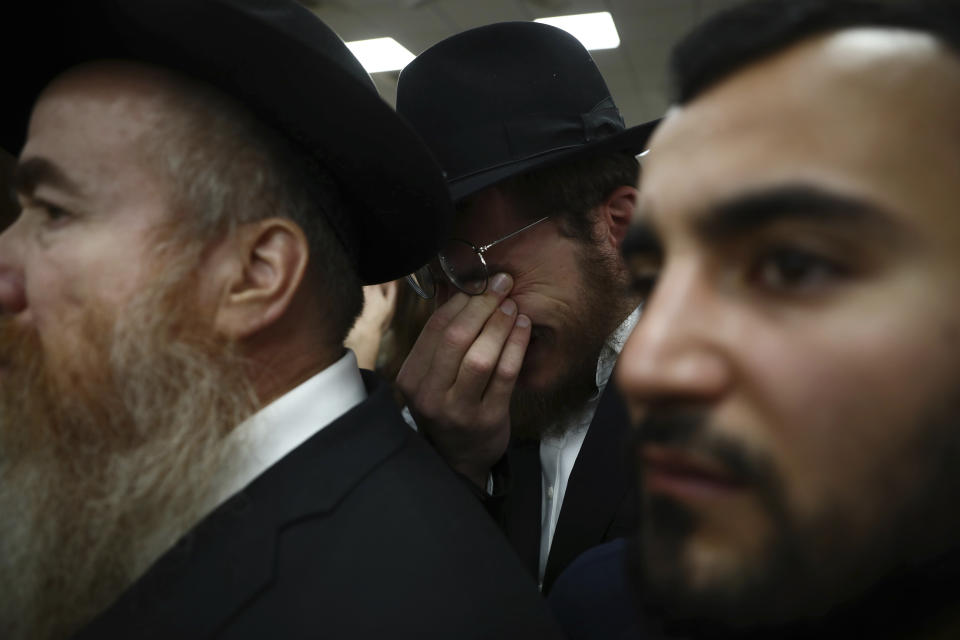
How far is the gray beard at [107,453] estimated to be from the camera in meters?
1.07

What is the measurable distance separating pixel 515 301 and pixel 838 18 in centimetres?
115

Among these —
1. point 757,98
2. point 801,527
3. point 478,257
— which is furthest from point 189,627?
point 478,257

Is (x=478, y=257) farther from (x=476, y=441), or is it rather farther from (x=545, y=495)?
(x=545, y=495)

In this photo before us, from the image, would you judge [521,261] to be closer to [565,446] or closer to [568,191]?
[568,191]

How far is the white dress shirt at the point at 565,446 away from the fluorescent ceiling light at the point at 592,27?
4.15 metres

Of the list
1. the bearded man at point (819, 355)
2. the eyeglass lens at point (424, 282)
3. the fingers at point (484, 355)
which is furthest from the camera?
the eyeglass lens at point (424, 282)

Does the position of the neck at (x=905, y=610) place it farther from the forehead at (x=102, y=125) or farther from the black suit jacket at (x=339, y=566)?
the forehead at (x=102, y=125)

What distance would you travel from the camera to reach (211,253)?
3.63 ft

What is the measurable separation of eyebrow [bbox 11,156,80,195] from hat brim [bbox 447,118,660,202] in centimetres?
67

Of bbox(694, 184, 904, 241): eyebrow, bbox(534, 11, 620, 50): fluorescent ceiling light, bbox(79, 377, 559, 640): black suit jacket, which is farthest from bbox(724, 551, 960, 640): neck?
bbox(534, 11, 620, 50): fluorescent ceiling light

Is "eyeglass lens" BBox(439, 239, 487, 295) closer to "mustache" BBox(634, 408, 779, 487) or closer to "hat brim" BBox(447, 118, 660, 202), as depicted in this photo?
"hat brim" BBox(447, 118, 660, 202)

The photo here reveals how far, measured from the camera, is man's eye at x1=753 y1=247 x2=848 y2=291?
0.47 meters

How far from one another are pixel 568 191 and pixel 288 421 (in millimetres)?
848

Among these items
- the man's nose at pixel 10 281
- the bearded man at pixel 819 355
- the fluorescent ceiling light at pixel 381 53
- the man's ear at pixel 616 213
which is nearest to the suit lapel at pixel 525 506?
the man's ear at pixel 616 213
